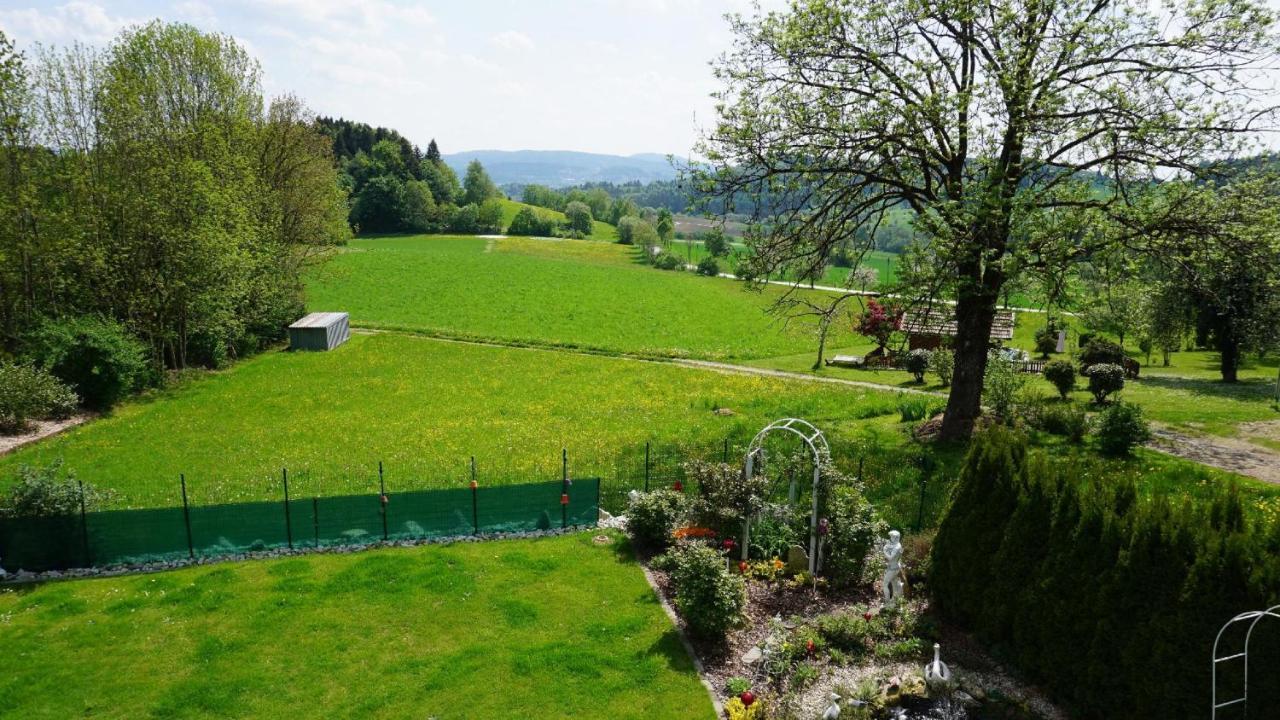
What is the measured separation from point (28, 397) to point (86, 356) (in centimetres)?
276

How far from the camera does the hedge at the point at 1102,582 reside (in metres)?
9.06

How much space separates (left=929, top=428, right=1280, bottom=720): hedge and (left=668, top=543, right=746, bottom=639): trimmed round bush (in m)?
4.11

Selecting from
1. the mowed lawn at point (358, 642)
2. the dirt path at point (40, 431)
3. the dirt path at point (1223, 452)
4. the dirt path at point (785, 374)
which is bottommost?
the mowed lawn at point (358, 642)

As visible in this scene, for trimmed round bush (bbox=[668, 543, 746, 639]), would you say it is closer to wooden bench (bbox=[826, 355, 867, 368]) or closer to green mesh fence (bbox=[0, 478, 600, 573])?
green mesh fence (bbox=[0, 478, 600, 573])

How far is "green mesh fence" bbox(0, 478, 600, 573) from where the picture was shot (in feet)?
50.6

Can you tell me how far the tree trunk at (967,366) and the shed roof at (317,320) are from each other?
115 feet

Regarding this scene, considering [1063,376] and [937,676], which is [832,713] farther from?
[1063,376]

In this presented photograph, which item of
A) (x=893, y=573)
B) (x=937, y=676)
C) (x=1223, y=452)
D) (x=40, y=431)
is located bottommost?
(x=40, y=431)

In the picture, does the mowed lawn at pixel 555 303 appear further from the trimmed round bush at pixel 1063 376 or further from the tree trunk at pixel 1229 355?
the tree trunk at pixel 1229 355

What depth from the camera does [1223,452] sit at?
19.8 m

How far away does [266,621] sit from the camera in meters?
13.3

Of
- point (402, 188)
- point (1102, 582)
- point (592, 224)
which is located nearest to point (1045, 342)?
point (1102, 582)

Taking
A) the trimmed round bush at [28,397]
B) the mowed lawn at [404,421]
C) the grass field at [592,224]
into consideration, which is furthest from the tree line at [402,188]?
the trimmed round bush at [28,397]

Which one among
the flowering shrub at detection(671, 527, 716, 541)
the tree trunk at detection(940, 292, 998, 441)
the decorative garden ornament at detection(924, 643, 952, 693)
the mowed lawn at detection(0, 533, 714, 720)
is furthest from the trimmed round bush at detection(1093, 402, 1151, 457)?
the mowed lawn at detection(0, 533, 714, 720)
